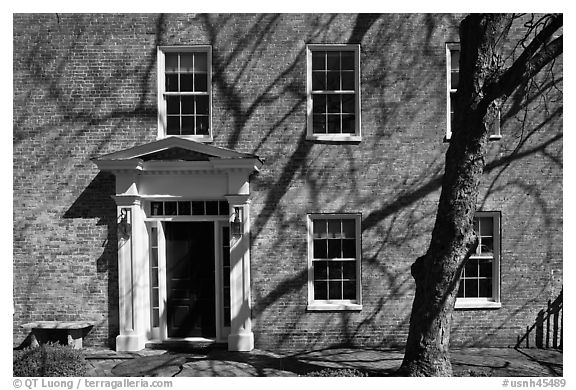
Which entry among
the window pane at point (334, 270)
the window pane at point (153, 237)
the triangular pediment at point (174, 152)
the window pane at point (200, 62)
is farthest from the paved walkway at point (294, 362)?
the window pane at point (200, 62)

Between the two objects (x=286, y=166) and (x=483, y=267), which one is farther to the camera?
(x=483, y=267)

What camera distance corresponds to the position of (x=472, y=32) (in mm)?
7242

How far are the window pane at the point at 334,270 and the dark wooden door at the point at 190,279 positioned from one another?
2391mm

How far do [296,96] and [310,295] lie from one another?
4.03 metres

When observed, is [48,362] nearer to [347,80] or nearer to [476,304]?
[347,80]

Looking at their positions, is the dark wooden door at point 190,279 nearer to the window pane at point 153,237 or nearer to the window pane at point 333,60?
the window pane at point 153,237

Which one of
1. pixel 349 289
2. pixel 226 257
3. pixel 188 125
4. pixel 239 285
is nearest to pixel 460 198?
pixel 349 289

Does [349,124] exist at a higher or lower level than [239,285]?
higher

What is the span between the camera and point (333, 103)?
990cm

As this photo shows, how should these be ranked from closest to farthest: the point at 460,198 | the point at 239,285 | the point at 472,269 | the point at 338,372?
the point at 460,198 < the point at 338,372 < the point at 239,285 < the point at 472,269

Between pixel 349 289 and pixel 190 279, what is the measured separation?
10.7ft

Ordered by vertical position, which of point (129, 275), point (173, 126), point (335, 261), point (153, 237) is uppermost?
point (173, 126)

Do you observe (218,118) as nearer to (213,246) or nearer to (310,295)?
(213,246)

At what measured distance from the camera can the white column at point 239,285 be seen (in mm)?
9469
